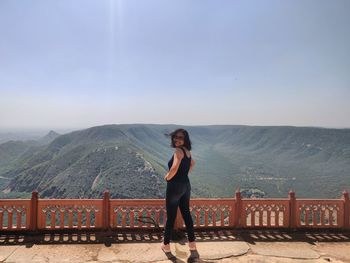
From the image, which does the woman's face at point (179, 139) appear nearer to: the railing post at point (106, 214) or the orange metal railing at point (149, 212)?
the orange metal railing at point (149, 212)

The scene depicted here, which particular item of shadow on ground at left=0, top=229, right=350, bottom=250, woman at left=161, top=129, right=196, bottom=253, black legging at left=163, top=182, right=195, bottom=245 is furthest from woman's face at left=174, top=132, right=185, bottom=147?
shadow on ground at left=0, top=229, right=350, bottom=250

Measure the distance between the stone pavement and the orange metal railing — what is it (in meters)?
0.21

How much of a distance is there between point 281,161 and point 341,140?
122 ft

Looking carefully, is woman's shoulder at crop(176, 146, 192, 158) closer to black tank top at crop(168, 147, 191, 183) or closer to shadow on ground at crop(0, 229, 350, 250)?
black tank top at crop(168, 147, 191, 183)

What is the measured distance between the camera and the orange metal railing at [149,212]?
658 cm

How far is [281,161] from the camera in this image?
180625 mm

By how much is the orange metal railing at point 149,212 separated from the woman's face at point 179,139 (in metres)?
2.01

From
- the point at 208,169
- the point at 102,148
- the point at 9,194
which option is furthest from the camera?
the point at 208,169

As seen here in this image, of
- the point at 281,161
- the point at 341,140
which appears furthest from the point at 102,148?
the point at 341,140

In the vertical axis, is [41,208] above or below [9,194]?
above

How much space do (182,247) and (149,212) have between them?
1199 millimetres

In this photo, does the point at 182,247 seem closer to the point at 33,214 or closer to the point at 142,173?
the point at 33,214

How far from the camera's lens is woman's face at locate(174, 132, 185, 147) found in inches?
212

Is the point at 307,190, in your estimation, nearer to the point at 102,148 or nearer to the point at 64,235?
the point at 102,148
